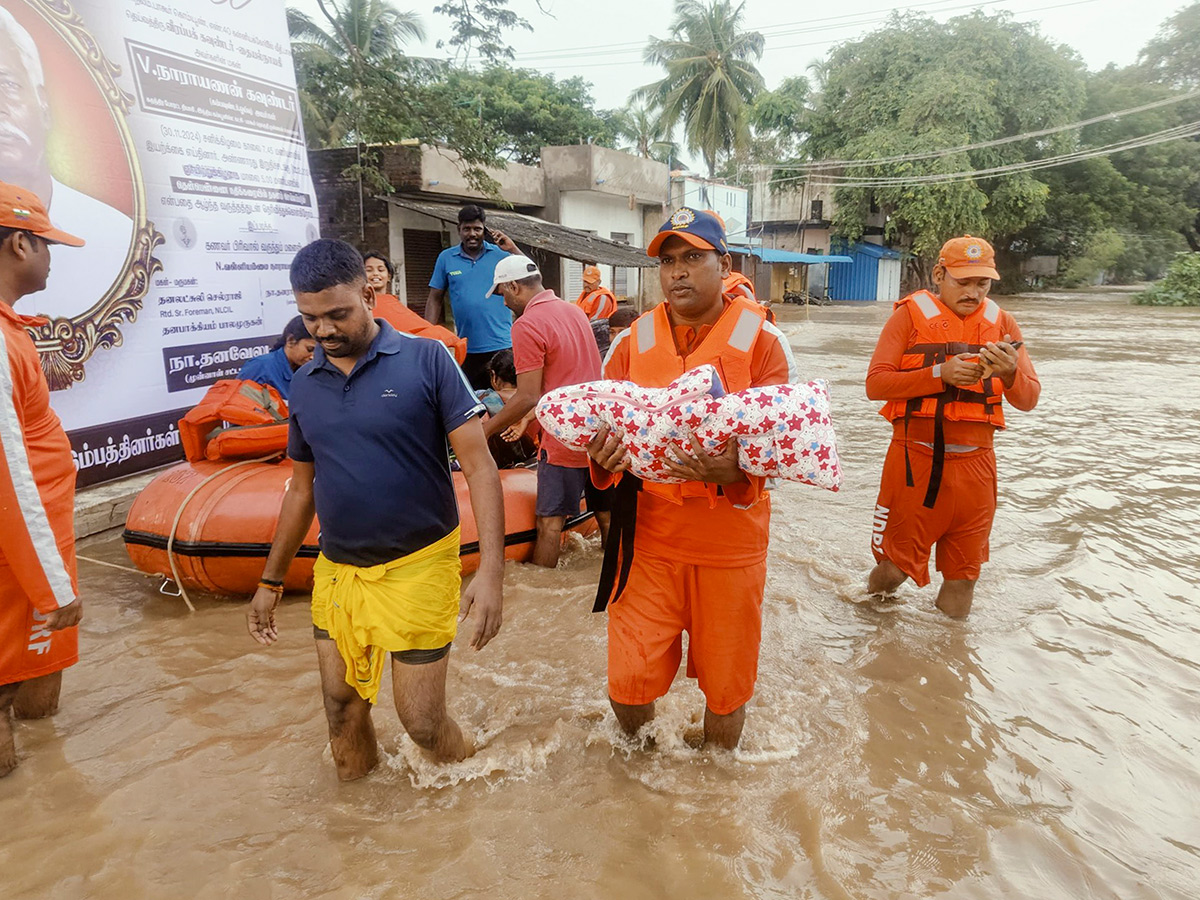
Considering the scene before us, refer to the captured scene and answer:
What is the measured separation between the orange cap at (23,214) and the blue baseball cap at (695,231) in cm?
208

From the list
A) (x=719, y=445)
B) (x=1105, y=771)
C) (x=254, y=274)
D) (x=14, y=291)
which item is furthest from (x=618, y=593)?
(x=254, y=274)

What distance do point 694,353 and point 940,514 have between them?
6.34ft

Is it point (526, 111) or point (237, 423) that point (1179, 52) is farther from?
point (237, 423)

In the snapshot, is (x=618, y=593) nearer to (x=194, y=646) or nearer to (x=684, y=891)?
(x=684, y=891)

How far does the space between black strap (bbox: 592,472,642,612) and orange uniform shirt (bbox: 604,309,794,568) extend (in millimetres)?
61

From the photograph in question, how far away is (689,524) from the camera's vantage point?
2623 mm

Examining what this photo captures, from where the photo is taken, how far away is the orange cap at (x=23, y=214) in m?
2.66

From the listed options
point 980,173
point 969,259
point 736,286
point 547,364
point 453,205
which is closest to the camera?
point 969,259

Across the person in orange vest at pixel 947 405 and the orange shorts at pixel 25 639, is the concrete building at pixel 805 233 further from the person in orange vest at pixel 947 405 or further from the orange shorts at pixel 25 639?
the orange shorts at pixel 25 639

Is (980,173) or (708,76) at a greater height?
(708,76)

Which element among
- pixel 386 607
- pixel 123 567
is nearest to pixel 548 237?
pixel 123 567

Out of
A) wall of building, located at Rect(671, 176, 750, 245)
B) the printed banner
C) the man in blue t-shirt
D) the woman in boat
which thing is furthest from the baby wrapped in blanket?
wall of building, located at Rect(671, 176, 750, 245)

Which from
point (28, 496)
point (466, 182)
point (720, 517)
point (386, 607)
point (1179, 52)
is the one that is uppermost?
point (1179, 52)

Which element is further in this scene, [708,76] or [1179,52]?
[1179,52]
